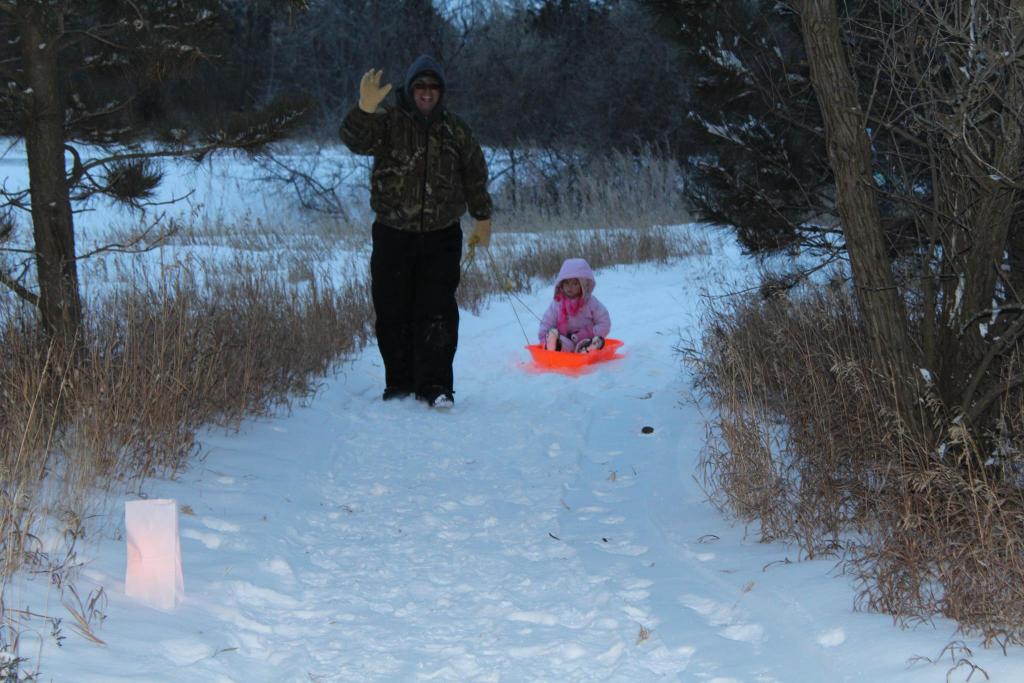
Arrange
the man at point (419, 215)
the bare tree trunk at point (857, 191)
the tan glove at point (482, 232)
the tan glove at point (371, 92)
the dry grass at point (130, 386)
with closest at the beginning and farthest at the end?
1. the dry grass at point (130, 386)
2. the bare tree trunk at point (857, 191)
3. the tan glove at point (371, 92)
4. the man at point (419, 215)
5. the tan glove at point (482, 232)

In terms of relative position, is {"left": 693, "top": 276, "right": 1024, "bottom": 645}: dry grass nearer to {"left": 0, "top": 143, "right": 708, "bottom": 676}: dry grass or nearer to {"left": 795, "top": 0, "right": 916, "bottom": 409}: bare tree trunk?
{"left": 795, "top": 0, "right": 916, "bottom": 409}: bare tree trunk

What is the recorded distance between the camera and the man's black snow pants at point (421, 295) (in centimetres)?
730

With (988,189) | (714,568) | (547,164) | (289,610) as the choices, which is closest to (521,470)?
(714,568)

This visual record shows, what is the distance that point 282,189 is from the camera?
81.0 feet

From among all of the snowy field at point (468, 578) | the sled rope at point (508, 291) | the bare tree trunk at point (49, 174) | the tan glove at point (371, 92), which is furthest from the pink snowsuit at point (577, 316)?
the bare tree trunk at point (49, 174)

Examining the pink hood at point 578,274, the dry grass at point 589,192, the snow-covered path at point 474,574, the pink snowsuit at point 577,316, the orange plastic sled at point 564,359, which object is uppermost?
the dry grass at point 589,192

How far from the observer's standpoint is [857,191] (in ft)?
13.7

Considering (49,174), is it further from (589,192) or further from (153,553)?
(589,192)

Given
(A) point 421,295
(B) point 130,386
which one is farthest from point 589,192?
(B) point 130,386

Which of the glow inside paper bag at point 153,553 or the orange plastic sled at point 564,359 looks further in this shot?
the orange plastic sled at point 564,359

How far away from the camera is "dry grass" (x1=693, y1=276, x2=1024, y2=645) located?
131 inches

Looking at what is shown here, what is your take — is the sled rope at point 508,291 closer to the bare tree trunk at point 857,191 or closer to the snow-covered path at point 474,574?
the snow-covered path at point 474,574

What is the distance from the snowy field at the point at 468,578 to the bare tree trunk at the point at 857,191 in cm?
88

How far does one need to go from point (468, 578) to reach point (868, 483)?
1593 millimetres
